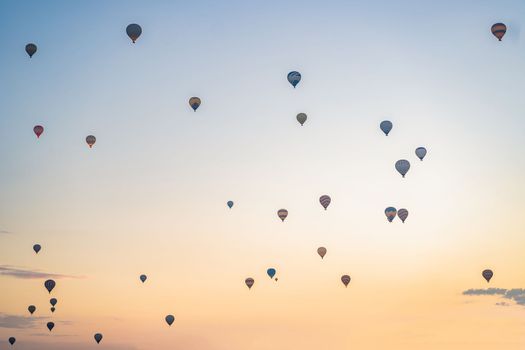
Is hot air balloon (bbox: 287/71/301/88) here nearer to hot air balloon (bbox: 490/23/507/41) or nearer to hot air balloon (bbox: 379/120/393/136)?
hot air balloon (bbox: 379/120/393/136)

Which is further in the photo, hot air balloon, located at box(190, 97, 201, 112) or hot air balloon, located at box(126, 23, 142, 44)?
hot air balloon, located at box(190, 97, 201, 112)

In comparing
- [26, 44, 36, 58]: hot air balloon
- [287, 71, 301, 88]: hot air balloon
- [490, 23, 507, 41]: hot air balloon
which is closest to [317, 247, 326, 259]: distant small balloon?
[287, 71, 301, 88]: hot air balloon

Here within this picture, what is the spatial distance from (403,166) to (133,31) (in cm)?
2173

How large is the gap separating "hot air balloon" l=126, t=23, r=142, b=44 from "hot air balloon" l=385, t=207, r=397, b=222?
23.4 m

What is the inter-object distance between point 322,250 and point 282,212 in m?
4.80

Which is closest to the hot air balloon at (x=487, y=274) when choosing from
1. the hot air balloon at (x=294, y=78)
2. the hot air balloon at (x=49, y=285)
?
the hot air balloon at (x=294, y=78)

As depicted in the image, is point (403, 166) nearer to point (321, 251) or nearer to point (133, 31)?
point (321, 251)

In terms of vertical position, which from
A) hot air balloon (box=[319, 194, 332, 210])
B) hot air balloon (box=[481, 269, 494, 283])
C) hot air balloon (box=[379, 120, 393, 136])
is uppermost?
hot air balloon (box=[379, 120, 393, 136])

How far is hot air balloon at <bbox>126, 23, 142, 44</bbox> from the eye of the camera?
49.7 meters

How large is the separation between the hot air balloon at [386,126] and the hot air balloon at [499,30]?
10.5 metres

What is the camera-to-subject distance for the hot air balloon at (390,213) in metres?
56.1

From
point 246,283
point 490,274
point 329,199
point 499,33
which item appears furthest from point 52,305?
point 499,33

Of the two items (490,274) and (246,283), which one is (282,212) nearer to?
(246,283)

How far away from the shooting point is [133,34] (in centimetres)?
4966
